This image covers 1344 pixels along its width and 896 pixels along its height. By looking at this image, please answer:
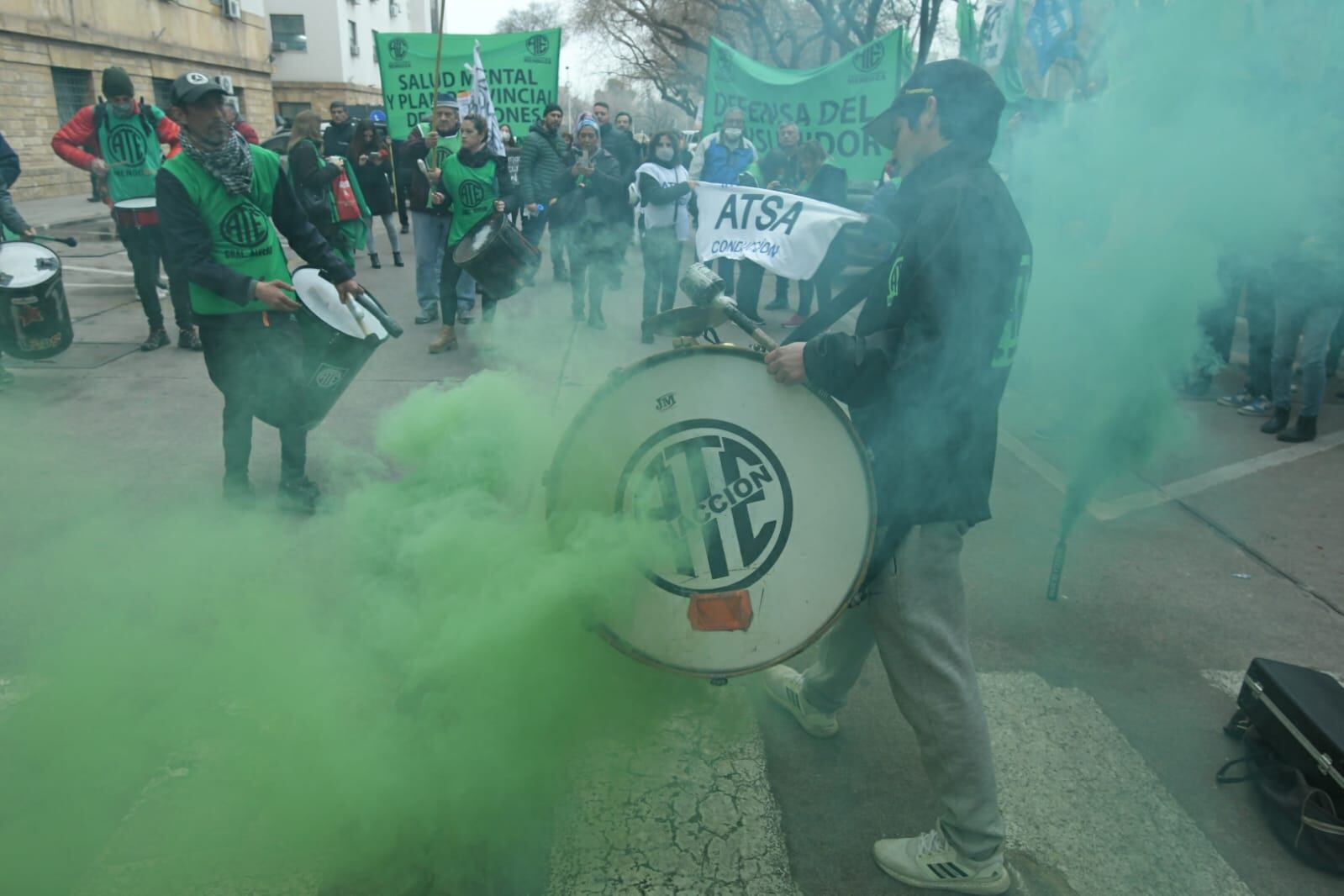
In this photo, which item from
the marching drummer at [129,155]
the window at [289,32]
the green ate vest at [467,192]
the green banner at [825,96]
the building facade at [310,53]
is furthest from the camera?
the window at [289,32]

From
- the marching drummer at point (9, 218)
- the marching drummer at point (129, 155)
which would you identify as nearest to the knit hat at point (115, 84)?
the marching drummer at point (129, 155)

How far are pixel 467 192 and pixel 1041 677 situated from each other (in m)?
5.67

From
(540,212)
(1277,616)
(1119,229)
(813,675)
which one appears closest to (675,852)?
(813,675)

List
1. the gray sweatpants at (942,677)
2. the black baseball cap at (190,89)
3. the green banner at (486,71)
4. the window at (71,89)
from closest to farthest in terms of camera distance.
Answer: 1. the gray sweatpants at (942,677)
2. the black baseball cap at (190,89)
3. the green banner at (486,71)
4. the window at (71,89)

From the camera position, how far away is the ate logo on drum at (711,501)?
6.97 ft

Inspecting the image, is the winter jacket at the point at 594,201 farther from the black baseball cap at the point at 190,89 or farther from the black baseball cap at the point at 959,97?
the black baseball cap at the point at 959,97

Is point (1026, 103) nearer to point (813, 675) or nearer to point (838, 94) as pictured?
point (838, 94)

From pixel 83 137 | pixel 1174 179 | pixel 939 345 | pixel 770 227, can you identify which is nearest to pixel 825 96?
pixel 770 227

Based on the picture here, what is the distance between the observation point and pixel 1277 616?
3.67 m

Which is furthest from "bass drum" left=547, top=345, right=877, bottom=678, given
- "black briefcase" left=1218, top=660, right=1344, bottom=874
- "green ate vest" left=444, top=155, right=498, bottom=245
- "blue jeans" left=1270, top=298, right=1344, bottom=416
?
"green ate vest" left=444, top=155, right=498, bottom=245

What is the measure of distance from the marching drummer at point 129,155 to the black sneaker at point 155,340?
0.73ft

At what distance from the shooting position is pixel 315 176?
8.25 metres

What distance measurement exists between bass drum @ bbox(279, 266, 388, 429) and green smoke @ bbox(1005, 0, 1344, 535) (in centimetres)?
300

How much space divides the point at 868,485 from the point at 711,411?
0.40 metres
